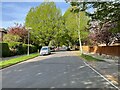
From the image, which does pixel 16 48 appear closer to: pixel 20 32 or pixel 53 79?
pixel 20 32

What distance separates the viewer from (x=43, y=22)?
75.1 metres

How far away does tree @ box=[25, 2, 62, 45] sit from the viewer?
74.8 metres

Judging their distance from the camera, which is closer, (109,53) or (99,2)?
(99,2)

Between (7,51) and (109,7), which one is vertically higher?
(109,7)

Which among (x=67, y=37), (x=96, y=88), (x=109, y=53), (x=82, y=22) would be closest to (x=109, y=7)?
(x=96, y=88)

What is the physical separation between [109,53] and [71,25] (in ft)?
115

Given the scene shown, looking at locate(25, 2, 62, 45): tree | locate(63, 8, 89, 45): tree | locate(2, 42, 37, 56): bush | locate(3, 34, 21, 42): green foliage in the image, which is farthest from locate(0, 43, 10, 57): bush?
locate(25, 2, 62, 45): tree

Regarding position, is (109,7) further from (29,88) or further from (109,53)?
(109,53)

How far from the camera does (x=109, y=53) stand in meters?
40.8

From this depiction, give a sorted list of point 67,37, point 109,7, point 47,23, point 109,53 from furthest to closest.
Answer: point 67,37, point 47,23, point 109,53, point 109,7

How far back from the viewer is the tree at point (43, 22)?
7475 centimetres

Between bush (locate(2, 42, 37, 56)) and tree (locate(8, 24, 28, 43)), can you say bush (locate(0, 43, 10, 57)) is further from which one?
tree (locate(8, 24, 28, 43))

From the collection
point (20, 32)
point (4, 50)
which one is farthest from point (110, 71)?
point (20, 32)

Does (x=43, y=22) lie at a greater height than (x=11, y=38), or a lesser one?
greater
